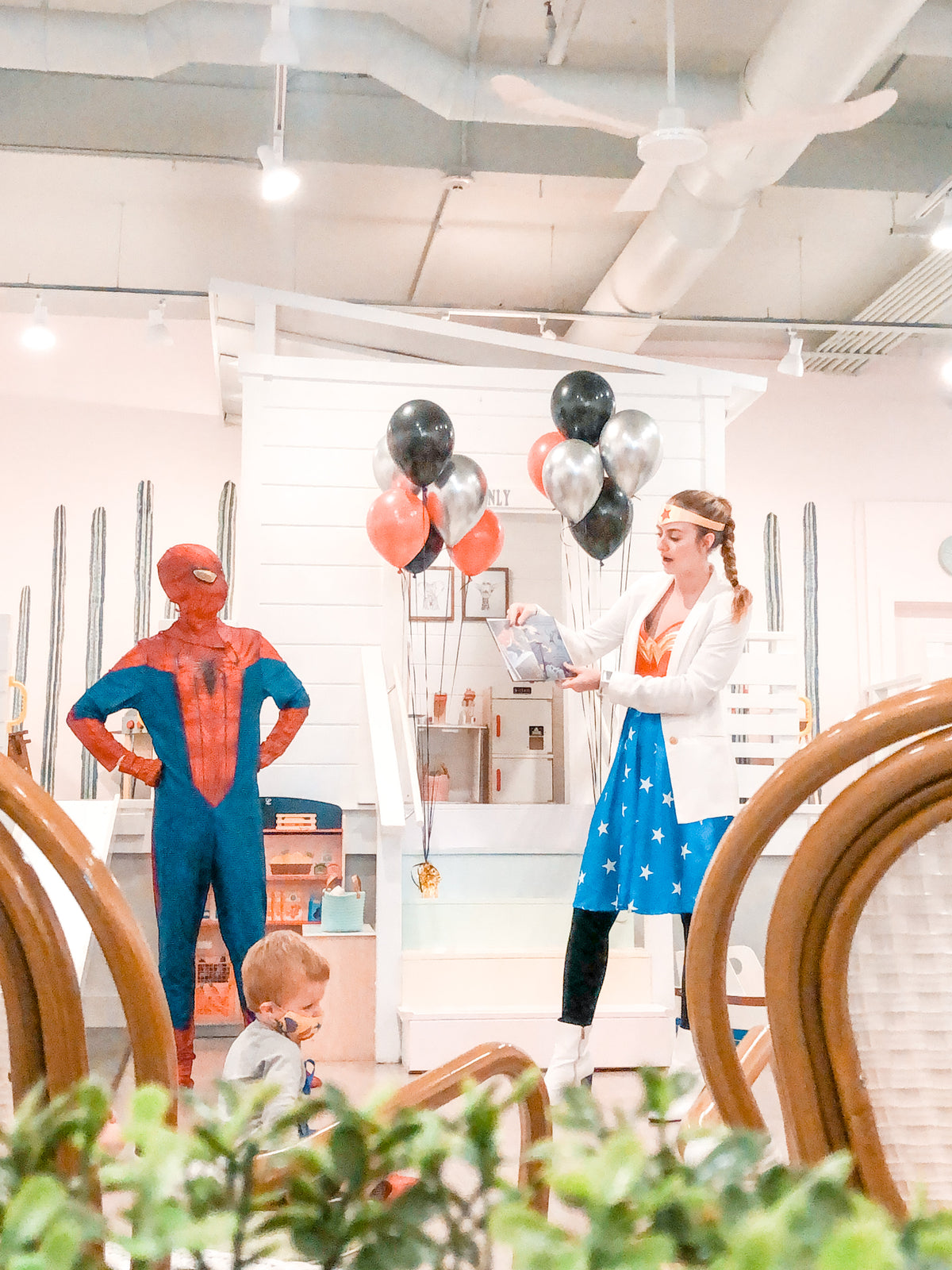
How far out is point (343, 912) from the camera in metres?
4.14

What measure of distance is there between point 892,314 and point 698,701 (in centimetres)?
652

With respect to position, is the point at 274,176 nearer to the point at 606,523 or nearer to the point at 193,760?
the point at 606,523

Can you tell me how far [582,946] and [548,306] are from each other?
21.5 feet

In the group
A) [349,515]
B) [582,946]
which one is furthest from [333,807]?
[582,946]

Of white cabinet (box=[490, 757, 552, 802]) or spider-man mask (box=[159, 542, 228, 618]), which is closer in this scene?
spider-man mask (box=[159, 542, 228, 618])

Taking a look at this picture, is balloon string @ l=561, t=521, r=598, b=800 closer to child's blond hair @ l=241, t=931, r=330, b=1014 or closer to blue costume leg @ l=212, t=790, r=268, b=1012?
blue costume leg @ l=212, t=790, r=268, b=1012

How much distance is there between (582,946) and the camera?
3.03 metres

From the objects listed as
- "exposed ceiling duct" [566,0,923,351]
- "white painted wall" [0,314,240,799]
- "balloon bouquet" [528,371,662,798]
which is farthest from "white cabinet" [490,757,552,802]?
"balloon bouquet" [528,371,662,798]

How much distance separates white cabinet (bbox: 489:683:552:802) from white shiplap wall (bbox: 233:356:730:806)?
2249 mm

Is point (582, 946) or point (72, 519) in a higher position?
point (72, 519)

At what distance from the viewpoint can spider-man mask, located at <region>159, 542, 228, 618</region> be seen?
12.3ft

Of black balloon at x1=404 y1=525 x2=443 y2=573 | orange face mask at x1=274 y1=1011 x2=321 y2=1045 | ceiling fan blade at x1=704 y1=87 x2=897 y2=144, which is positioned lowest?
orange face mask at x1=274 y1=1011 x2=321 y2=1045

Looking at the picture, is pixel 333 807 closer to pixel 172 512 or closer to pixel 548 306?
pixel 172 512

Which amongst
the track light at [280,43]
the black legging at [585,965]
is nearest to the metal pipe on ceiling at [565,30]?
the track light at [280,43]
